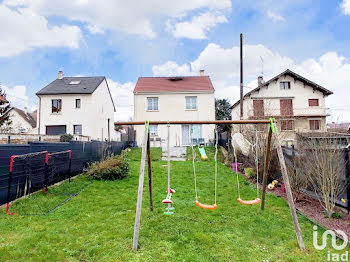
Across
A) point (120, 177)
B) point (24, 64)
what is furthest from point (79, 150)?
point (24, 64)

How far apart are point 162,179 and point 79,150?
3725 millimetres

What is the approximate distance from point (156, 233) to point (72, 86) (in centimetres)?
2202

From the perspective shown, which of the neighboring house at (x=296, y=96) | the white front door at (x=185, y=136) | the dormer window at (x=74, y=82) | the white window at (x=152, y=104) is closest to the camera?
the white front door at (x=185, y=136)

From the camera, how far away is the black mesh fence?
4.86m

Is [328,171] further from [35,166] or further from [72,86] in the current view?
[72,86]

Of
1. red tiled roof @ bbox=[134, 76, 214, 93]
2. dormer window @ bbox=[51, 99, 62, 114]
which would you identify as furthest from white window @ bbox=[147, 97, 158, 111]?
dormer window @ bbox=[51, 99, 62, 114]

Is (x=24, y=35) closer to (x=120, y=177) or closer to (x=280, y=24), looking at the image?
(x=120, y=177)

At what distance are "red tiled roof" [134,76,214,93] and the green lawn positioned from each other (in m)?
16.4

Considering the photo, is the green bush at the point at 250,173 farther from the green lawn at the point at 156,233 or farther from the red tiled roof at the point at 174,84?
the red tiled roof at the point at 174,84

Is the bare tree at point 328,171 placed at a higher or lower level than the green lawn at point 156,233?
higher

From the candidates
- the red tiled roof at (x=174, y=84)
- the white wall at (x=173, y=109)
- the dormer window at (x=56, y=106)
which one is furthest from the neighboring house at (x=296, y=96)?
the dormer window at (x=56, y=106)

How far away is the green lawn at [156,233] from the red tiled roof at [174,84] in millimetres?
16351

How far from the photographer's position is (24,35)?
14023mm

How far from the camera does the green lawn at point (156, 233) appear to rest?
2996mm
